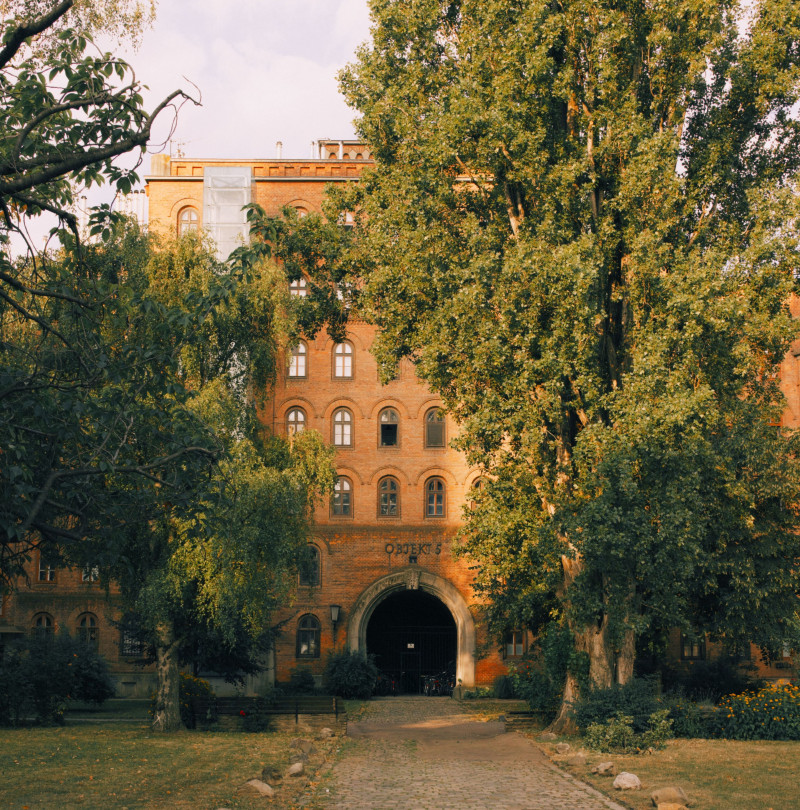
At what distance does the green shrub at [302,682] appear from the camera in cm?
3164

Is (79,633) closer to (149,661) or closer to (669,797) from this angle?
(149,661)

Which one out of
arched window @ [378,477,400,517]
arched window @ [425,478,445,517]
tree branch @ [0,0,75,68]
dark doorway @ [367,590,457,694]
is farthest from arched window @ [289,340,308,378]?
Answer: tree branch @ [0,0,75,68]

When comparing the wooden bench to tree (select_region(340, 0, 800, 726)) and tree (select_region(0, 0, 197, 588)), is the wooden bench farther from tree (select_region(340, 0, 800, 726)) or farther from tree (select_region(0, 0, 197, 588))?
tree (select_region(0, 0, 197, 588))

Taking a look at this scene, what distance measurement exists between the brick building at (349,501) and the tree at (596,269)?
14.7 metres

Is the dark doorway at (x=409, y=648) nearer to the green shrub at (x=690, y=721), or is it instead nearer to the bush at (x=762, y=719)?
the green shrub at (x=690, y=721)

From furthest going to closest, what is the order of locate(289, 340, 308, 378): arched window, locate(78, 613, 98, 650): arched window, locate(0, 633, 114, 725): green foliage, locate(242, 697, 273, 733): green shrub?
locate(289, 340, 308, 378): arched window < locate(78, 613, 98, 650): arched window < locate(242, 697, 273, 733): green shrub < locate(0, 633, 114, 725): green foliage

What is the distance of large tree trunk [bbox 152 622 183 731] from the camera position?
19922 millimetres

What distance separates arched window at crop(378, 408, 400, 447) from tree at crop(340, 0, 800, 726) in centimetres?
1582

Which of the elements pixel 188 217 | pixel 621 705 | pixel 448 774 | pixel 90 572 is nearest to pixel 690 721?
pixel 621 705

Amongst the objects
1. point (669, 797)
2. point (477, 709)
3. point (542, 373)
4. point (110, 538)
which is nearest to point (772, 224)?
point (542, 373)

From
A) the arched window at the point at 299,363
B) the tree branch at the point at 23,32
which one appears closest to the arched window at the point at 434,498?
the arched window at the point at 299,363

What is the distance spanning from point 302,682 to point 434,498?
8.35 meters

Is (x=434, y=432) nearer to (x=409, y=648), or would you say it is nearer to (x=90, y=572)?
(x=409, y=648)

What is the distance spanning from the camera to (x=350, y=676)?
102ft
